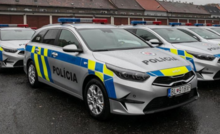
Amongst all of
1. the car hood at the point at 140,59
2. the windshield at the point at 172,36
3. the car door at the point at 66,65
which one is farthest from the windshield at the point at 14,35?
the car hood at the point at 140,59

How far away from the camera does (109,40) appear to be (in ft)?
14.6

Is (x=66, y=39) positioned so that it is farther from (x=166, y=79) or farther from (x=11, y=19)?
(x=11, y=19)

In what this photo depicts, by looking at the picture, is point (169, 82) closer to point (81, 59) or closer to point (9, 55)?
point (81, 59)

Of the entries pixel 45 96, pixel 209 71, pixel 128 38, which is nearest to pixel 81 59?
pixel 128 38

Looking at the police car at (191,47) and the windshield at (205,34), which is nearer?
the police car at (191,47)

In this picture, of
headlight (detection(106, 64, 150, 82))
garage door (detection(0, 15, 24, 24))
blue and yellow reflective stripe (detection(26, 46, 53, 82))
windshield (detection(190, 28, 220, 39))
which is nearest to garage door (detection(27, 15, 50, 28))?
garage door (detection(0, 15, 24, 24))

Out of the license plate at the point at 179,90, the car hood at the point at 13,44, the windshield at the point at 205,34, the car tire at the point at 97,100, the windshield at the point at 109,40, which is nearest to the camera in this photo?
the license plate at the point at 179,90

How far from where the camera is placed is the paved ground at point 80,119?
3.44 m

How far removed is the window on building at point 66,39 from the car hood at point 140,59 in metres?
0.66

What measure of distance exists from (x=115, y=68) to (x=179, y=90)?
928 mm

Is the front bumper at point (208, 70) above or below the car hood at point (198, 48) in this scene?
below

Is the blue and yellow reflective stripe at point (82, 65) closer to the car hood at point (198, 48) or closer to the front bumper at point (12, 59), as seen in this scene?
the front bumper at point (12, 59)

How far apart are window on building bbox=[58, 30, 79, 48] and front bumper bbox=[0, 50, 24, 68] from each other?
127 inches

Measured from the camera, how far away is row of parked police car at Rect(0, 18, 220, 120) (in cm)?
332
